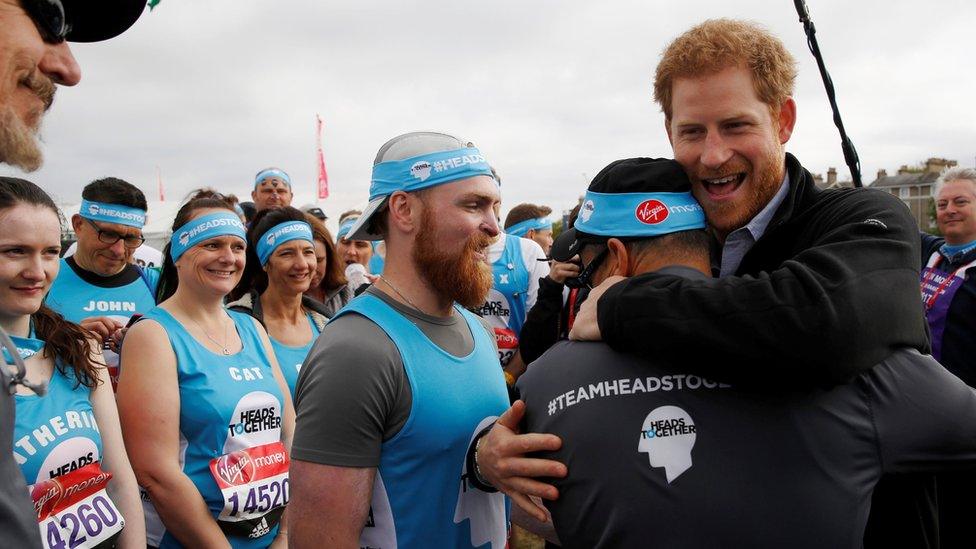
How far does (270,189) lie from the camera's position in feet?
24.4

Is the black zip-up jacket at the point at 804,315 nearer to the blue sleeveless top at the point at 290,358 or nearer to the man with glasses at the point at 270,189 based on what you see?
the blue sleeveless top at the point at 290,358

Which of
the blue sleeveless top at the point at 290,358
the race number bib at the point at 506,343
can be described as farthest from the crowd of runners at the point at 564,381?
the race number bib at the point at 506,343

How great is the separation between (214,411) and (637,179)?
2358 mm

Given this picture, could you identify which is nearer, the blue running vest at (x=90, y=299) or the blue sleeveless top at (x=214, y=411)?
the blue sleeveless top at (x=214, y=411)

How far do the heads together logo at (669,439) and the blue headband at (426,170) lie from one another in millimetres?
1225

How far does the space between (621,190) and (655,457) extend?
73 cm

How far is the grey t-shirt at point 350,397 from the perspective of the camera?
186 centimetres

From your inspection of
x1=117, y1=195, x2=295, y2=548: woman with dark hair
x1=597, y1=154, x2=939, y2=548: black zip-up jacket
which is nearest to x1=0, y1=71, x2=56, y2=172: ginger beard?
x1=597, y1=154, x2=939, y2=548: black zip-up jacket

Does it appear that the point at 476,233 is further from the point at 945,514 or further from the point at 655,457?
the point at 945,514

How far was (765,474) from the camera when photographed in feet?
4.62

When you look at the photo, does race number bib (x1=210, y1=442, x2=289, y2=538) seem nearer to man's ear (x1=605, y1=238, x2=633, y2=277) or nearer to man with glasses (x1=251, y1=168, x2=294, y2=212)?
man's ear (x1=605, y1=238, x2=633, y2=277)

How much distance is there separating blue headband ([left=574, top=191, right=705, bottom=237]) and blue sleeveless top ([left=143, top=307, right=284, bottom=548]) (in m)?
2.20

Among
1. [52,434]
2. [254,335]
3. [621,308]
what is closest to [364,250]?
[254,335]

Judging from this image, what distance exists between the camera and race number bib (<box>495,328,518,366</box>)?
570cm
